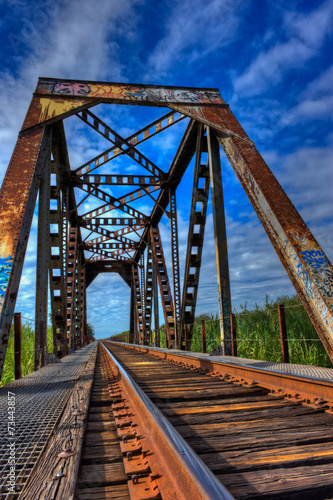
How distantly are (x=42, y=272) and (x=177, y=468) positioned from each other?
601cm

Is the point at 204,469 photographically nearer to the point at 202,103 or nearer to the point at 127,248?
the point at 202,103

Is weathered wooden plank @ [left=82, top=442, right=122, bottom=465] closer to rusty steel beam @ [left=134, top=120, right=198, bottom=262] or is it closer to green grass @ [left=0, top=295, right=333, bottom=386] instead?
green grass @ [left=0, top=295, right=333, bottom=386]

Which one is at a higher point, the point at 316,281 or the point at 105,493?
the point at 316,281

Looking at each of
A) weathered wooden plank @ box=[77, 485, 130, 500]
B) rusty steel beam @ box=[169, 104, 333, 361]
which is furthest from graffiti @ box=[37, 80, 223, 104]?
weathered wooden plank @ box=[77, 485, 130, 500]

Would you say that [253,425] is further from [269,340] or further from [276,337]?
[276,337]

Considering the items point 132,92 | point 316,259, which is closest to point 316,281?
point 316,259

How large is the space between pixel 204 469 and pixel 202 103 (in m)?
8.00

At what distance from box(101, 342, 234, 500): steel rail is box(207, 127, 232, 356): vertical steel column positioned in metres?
5.06

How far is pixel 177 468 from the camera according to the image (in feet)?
4.56

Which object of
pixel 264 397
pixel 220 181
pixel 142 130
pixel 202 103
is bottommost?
pixel 264 397

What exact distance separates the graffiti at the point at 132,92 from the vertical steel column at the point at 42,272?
206cm

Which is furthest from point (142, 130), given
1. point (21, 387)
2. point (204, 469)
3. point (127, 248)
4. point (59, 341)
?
point (127, 248)

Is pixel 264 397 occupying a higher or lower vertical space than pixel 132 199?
lower

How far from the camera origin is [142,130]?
10258 millimetres
